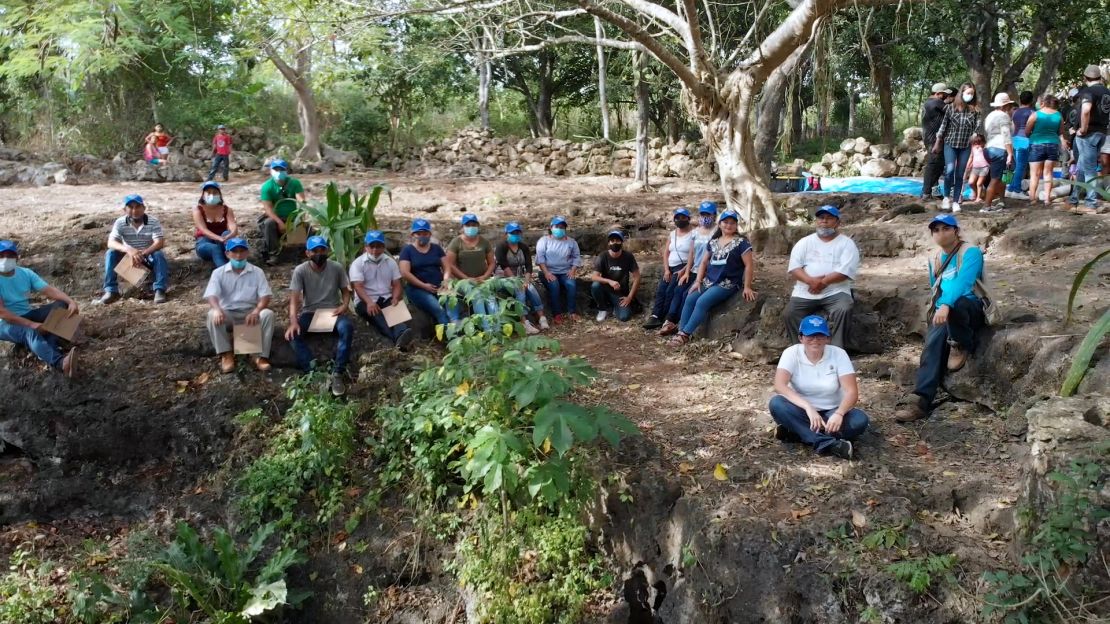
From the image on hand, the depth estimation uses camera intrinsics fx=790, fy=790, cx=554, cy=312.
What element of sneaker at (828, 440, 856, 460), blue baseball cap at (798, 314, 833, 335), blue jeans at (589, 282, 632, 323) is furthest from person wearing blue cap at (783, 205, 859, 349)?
blue jeans at (589, 282, 632, 323)

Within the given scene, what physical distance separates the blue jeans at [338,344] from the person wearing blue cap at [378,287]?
313 mm

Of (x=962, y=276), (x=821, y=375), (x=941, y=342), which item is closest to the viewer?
(x=821, y=375)

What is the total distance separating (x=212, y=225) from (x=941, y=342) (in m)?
6.57

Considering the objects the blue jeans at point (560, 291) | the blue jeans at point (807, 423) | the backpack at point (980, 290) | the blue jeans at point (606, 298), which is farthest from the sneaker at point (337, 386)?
the backpack at point (980, 290)

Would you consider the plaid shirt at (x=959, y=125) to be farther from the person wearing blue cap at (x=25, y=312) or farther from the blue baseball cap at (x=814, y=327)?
the person wearing blue cap at (x=25, y=312)

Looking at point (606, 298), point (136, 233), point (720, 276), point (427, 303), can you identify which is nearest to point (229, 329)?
point (427, 303)

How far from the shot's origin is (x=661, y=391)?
20.3 ft

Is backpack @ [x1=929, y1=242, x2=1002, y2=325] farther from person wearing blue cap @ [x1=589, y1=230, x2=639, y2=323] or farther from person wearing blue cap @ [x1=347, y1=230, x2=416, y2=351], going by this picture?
person wearing blue cap @ [x1=347, y1=230, x2=416, y2=351]

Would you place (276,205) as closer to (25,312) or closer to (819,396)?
(25,312)

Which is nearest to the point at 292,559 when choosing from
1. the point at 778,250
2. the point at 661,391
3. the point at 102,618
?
the point at 102,618

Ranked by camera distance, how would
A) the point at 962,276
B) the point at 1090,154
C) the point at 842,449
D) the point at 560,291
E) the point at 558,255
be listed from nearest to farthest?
1. the point at 842,449
2. the point at 962,276
3. the point at 558,255
4. the point at 560,291
5. the point at 1090,154

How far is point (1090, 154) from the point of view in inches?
337

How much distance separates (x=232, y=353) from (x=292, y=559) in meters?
2.02

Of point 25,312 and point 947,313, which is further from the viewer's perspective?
point 25,312
